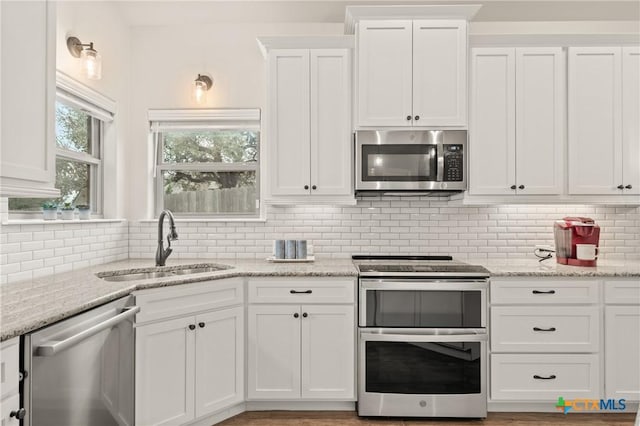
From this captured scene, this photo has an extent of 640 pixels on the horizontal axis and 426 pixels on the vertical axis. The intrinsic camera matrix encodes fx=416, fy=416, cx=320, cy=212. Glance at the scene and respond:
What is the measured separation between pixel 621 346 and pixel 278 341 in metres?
2.18

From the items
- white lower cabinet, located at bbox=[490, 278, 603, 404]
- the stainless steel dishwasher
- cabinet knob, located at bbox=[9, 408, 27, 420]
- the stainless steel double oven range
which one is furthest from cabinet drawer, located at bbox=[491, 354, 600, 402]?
cabinet knob, located at bbox=[9, 408, 27, 420]

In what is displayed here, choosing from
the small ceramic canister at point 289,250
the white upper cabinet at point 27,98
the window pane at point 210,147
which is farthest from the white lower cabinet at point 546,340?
the white upper cabinet at point 27,98

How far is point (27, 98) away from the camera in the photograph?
1608 millimetres

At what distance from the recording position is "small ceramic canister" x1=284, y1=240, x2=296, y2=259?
3.13 m

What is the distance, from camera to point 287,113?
3.00 meters

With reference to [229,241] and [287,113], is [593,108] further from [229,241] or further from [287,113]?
[229,241]

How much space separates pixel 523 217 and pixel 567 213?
34 cm

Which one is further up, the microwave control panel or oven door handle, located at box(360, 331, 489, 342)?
the microwave control panel

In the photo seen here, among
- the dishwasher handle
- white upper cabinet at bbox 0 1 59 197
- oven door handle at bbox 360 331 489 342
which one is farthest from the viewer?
oven door handle at bbox 360 331 489 342

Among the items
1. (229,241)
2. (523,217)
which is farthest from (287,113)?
(523,217)

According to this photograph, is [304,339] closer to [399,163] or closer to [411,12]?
[399,163]

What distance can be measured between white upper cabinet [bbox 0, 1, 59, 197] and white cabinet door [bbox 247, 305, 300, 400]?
1.39m

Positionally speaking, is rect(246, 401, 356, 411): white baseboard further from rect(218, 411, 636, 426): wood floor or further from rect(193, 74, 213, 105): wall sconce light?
rect(193, 74, 213, 105): wall sconce light

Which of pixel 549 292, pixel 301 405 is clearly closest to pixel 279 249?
pixel 301 405
